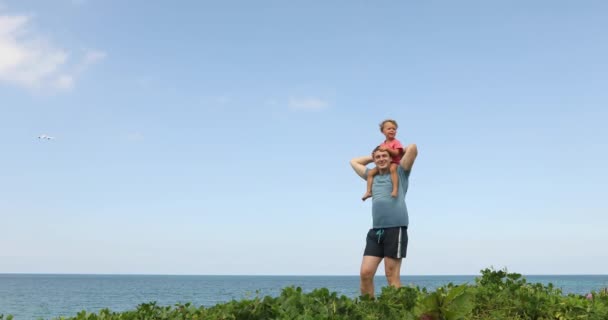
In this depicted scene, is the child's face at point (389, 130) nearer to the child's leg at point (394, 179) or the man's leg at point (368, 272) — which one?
the child's leg at point (394, 179)

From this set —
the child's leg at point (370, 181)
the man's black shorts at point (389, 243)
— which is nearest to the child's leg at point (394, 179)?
the child's leg at point (370, 181)

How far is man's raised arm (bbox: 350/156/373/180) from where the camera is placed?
354 inches

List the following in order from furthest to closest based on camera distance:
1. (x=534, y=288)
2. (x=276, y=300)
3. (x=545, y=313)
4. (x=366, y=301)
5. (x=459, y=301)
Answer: (x=534, y=288)
(x=545, y=313)
(x=366, y=301)
(x=276, y=300)
(x=459, y=301)

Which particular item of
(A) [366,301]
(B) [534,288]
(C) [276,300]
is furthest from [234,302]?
(B) [534,288]

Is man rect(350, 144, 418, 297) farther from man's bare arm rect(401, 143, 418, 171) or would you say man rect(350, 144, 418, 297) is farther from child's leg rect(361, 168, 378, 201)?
child's leg rect(361, 168, 378, 201)

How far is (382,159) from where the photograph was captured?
8.44m

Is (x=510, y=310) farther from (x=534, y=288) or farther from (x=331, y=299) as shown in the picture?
(x=331, y=299)

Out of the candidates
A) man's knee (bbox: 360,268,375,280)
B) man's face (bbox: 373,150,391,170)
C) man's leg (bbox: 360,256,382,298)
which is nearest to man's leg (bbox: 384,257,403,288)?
man's leg (bbox: 360,256,382,298)

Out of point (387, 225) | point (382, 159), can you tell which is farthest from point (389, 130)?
point (387, 225)

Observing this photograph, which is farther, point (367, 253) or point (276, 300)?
point (367, 253)

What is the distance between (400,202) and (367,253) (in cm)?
85

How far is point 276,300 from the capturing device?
224 inches

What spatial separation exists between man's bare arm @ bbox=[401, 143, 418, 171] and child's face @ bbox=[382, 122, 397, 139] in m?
0.42

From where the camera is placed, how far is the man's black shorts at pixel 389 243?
8.07m
